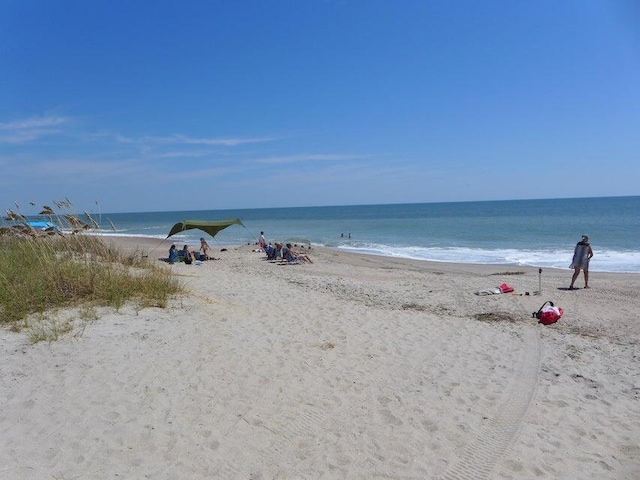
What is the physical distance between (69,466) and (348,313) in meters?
5.60

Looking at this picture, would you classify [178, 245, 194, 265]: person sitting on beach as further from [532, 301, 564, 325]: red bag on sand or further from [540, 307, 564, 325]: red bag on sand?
Answer: [540, 307, 564, 325]: red bag on sand

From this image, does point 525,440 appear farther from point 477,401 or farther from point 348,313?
point 348,313

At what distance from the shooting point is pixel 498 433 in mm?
4184

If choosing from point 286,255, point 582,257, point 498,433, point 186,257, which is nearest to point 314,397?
point 498,433

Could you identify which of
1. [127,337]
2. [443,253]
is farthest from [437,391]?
[443,253]

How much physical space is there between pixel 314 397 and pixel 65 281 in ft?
14.4

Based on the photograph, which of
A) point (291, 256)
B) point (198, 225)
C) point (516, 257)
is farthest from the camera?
point (516, 257)

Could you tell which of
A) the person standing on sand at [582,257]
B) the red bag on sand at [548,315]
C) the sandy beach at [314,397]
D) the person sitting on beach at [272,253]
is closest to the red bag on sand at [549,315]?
the red bag on sand at [548,315]

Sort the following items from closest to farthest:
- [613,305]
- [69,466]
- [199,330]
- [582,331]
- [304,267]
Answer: [69,466] < [199,330] < [582,331] < [613,305] < [304,267]

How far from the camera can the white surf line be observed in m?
3.60

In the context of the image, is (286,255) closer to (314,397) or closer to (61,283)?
(61,283)

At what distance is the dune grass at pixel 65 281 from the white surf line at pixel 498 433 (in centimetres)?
496

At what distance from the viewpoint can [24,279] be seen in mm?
6621

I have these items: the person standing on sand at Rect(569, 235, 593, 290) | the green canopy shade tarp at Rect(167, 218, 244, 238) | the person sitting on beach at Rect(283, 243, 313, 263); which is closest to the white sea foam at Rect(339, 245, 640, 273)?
the person standing on sand at Rect(569, 235, 593, 290)
